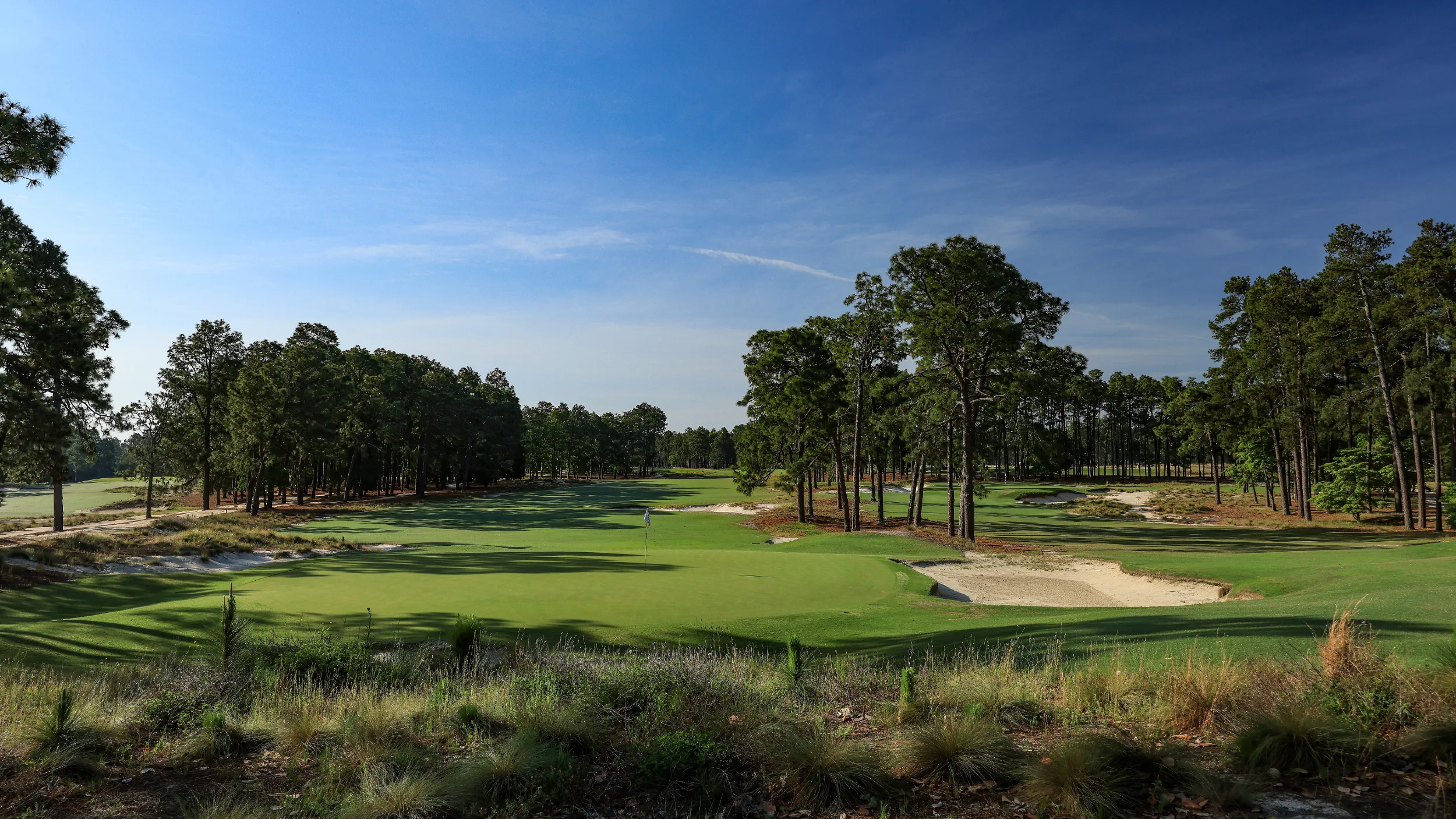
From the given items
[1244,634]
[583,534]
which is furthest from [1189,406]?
[1244,634]

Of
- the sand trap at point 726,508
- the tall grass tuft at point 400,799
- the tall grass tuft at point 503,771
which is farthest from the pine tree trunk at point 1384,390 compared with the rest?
the tall grass tuft at point 400,799

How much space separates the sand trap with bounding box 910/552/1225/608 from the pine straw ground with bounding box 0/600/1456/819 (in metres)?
9.59

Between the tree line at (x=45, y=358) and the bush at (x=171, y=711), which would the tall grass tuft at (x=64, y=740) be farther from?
the tree line at (x=45, y=358)

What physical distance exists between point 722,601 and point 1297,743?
9.79 metres

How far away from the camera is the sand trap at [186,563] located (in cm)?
2083

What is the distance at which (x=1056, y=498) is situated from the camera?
221 ft

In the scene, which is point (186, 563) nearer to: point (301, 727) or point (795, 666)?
point (301, 727)

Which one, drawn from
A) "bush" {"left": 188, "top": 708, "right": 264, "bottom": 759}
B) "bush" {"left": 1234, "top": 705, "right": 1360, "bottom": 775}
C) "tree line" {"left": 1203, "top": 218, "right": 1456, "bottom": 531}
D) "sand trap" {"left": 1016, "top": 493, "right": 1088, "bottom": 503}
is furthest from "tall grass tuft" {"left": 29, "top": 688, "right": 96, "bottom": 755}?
"sand trap" {"left": 1016, "top": 493, "right": 1088, "bottom": 503}

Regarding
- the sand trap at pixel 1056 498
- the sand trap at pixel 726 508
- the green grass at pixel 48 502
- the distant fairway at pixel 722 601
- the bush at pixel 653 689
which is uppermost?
the bush at pixel 653 689

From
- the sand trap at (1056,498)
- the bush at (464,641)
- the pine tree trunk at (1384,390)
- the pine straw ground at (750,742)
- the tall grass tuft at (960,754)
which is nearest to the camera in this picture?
the pine straw ground at (750,742)

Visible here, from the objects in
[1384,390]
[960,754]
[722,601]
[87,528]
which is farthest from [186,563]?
[1384,390]

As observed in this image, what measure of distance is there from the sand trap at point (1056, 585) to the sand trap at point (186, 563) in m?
21.8

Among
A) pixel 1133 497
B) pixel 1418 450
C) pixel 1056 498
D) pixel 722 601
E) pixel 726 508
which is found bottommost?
pixel 1056 498

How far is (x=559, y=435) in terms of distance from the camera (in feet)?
351
